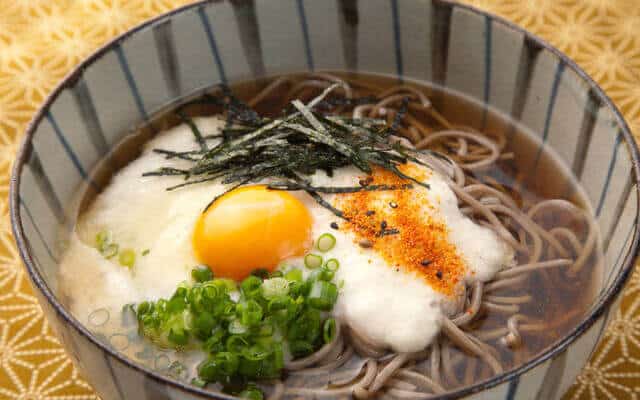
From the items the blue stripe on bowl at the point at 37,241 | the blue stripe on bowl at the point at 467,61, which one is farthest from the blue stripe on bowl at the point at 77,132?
the blue stripe on bowl at the point at 467,61

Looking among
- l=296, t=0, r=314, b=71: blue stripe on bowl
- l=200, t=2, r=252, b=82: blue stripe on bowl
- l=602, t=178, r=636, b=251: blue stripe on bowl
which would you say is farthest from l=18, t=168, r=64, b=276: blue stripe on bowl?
l=602, t=178, r=636, b=251: blue stripe on bowl

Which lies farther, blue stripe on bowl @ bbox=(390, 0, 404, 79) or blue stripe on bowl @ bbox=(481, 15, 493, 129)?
blue stripe on bowl @ bbox=(390, 0, 404, 79)

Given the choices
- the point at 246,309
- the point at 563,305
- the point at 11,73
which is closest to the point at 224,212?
the point at 246,309

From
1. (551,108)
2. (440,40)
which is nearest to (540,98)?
(551,108)

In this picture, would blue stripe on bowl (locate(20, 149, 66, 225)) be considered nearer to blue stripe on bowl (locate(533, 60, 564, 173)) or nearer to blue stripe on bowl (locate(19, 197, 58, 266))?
blue stripe on bowl (locate(19, 197, 58, 266))

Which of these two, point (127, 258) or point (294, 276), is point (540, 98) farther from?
point (127, 258)

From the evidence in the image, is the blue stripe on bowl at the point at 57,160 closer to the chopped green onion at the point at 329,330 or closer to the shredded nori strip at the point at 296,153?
the shredded nori strip at the point at 296,153
